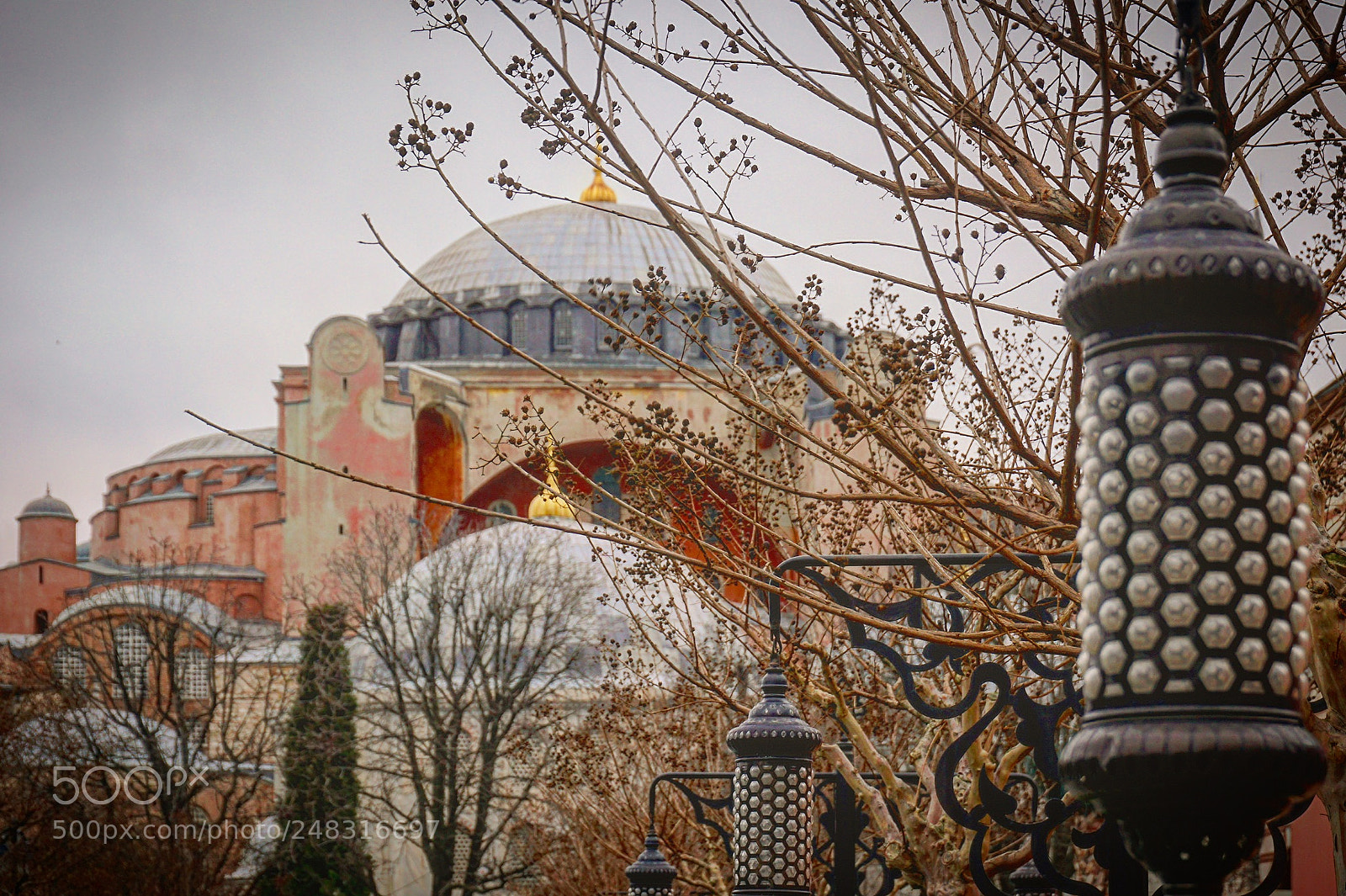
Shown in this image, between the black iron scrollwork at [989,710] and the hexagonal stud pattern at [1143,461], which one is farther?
the black iron scrollwork at [989,710]

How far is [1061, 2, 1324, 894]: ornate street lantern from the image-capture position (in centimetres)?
236

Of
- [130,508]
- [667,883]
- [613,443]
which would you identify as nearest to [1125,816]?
[613,443]

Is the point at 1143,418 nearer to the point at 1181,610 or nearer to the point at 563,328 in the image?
the point at 1181,610

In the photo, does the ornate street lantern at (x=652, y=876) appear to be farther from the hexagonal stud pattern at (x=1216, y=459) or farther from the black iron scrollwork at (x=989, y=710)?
the hexagonal stud pattern at (x=1216, y=459)

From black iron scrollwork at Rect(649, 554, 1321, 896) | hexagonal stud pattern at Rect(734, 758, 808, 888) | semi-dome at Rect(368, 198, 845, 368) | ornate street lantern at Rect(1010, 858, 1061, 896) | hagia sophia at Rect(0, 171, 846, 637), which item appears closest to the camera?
black iron scrollwork at Rect(649, 554, 1321, 896)

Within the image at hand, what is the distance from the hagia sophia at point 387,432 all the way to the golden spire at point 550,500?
1295mm

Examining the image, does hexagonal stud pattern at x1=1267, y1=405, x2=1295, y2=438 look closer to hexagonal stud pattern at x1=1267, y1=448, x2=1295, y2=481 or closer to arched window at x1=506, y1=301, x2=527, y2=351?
hexagonal stud pattern at x1=1267, y1=448, x2=1295, y2=481

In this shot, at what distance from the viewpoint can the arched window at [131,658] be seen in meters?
35.4

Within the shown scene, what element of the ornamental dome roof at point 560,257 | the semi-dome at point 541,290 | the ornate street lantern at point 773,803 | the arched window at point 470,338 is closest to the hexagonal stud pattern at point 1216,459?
the ornate street lantern at point 773,803

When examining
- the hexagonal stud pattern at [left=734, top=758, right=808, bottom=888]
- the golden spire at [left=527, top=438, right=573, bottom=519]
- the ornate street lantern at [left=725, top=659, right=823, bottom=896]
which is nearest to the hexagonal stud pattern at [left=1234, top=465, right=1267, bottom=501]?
the golden spire at [left=527, top=438, right=573, bottom=519]

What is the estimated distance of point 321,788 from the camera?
32438 mm

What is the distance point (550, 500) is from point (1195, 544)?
6.02 m

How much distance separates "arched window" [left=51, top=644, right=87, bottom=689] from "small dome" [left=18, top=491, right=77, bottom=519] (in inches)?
697

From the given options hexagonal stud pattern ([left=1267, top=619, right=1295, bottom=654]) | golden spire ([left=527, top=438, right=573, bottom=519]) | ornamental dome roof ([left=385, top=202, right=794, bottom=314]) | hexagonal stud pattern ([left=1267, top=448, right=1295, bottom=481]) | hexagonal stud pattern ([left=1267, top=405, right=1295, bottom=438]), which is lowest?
hexagonal stud pattern ([left=1267, top=619, right=1295, bottom=654])
